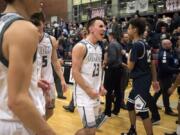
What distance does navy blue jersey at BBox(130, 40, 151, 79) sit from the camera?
18.3 ft

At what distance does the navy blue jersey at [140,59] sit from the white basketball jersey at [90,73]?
3.25 feet

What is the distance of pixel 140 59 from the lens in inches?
224

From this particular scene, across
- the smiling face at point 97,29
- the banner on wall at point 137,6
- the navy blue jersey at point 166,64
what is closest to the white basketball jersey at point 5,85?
the smiling face at point 97,29

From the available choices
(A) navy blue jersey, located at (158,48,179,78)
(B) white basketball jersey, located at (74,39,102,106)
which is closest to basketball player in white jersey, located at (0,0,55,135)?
(B) white basketball jersey, located at (74,39,102,106)

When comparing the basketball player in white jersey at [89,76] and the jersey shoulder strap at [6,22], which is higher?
the jersey shoulder strap at [6,22]

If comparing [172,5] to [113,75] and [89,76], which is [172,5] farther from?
[89,76]

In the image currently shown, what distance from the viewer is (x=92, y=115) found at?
452 cm

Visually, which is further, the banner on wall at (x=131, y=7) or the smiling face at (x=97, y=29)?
the banner on wall at (x=131, y=7)

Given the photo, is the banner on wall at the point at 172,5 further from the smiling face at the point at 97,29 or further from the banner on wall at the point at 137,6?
the smiling face at the point at 97,29

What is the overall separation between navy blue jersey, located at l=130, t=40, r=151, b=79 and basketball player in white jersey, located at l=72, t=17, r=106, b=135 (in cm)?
93

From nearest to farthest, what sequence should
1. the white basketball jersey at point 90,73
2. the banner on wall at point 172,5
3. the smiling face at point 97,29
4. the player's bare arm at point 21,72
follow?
the player's bare arm at point 21,72 < the white basketball jersey at point 90,73 < the smiling face at point 97,29 < the banner on wall at point 172,5

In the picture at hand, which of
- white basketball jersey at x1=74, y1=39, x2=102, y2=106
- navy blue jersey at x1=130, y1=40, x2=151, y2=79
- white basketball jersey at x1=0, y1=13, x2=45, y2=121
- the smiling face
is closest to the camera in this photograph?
white basketball jersey at x1=0, y1=13, x2=45, y2=121

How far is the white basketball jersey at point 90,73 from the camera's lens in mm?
4555

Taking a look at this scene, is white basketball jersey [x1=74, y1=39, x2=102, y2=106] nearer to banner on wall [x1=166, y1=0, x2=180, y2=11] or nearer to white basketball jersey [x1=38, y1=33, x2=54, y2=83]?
white basketball jersey [x1=38, y1=33, x2=54, y2=83]
